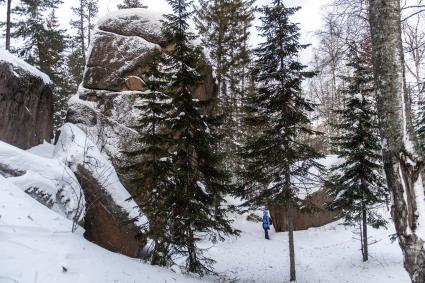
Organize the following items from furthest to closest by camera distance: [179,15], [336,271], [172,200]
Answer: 1. [336,271]
2. [179,15]
3. [172,200]

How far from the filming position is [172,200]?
973cm

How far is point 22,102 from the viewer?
12.0 metres

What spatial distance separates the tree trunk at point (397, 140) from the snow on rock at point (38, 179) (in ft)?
21.9

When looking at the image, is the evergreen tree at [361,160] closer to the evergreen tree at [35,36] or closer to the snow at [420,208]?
the snow at [420,208]

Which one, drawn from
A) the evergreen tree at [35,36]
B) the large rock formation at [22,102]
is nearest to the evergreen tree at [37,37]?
the evergreen tree at [35,36]

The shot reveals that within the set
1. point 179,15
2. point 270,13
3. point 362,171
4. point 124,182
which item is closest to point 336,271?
point 362,171

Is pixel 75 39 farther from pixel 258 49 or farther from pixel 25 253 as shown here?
pixel 25 253

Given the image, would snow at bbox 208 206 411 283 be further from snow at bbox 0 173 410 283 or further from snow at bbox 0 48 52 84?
snow at bbox 0 48 52 84

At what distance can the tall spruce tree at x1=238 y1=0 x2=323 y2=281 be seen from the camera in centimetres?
1197

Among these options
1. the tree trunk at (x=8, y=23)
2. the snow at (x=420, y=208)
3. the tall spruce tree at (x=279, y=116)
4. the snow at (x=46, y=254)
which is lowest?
the snow at (x=46, y=254)

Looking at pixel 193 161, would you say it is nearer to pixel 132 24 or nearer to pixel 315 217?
pixel 132 24

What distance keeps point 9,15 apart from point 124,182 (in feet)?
54.4

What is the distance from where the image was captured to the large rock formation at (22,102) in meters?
11.4

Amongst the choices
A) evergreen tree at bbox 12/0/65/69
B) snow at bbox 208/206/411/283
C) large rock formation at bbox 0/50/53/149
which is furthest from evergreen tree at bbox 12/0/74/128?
snow at bbox 208/206/411/283
